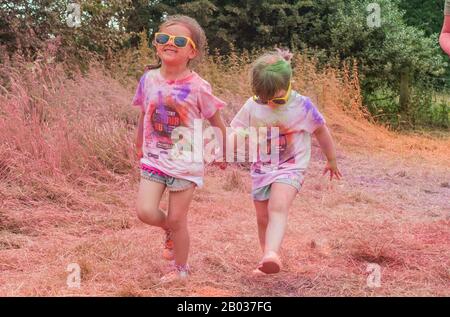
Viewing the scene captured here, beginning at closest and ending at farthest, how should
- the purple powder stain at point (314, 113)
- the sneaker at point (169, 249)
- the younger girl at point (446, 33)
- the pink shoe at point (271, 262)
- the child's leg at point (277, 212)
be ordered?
the pink shoe at point (271, 262), the child's leg at point (277, 212), the purple powder stain at point (314, 113), the sneaker at point (169, 249), the younger girl at point (446, 33)

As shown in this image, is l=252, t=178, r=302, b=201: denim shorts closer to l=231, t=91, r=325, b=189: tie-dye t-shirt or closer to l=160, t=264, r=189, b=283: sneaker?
l=231, t=91, r=325, b=189: tie-dye t-shirt

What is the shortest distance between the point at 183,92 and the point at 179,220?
65cm

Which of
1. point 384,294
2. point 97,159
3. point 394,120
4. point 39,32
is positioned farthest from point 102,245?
point 394,120

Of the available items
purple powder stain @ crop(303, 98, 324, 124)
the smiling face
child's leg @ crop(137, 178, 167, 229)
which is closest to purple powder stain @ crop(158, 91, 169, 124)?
the smiling face

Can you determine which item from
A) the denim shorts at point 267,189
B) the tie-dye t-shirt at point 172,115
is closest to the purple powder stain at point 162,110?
the tie-dye t-shirt at point 172,115

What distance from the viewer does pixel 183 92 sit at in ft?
10.6

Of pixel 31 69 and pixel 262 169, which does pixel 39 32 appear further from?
pixel 262 169

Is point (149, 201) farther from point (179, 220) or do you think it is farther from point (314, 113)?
point (314, 113)

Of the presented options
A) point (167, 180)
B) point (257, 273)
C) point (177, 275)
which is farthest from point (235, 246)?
A: point (167, 180)

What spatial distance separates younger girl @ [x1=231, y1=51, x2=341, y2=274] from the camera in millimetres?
3236

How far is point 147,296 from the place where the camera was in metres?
3.01

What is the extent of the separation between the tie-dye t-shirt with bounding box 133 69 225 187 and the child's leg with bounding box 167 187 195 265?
95 millimetres

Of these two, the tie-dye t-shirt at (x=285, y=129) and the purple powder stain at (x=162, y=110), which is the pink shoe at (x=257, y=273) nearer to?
the tie-dye t-shirt at (x=285, y=129)

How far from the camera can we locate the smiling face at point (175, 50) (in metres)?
3.25
